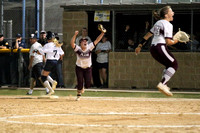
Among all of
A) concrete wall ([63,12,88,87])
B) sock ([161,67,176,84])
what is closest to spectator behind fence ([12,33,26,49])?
concrete wall ([63,12,88,87])

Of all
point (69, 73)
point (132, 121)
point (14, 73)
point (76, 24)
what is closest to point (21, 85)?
point (14, 73)

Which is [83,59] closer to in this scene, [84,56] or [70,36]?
[84,56]

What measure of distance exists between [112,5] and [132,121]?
45.8ft

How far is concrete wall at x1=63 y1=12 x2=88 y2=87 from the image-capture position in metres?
23.8

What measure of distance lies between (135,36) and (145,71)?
1574mm

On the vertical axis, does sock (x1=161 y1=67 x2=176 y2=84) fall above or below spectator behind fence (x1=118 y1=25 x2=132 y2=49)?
below

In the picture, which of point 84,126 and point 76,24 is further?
point 76,24

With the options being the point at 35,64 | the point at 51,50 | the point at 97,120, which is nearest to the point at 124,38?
the point at 35,64

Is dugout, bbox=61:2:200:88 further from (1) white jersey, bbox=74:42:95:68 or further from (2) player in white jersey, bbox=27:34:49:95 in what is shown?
(1) white jersey, bbox=74:42:95:68

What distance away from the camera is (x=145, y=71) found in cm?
2286

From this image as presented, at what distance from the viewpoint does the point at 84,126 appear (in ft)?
29.7

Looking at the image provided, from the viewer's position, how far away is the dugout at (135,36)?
22.5 m

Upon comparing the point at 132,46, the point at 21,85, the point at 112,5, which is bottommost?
the point at 21,85

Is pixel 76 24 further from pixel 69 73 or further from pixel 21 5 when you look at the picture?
pixel 21 5
